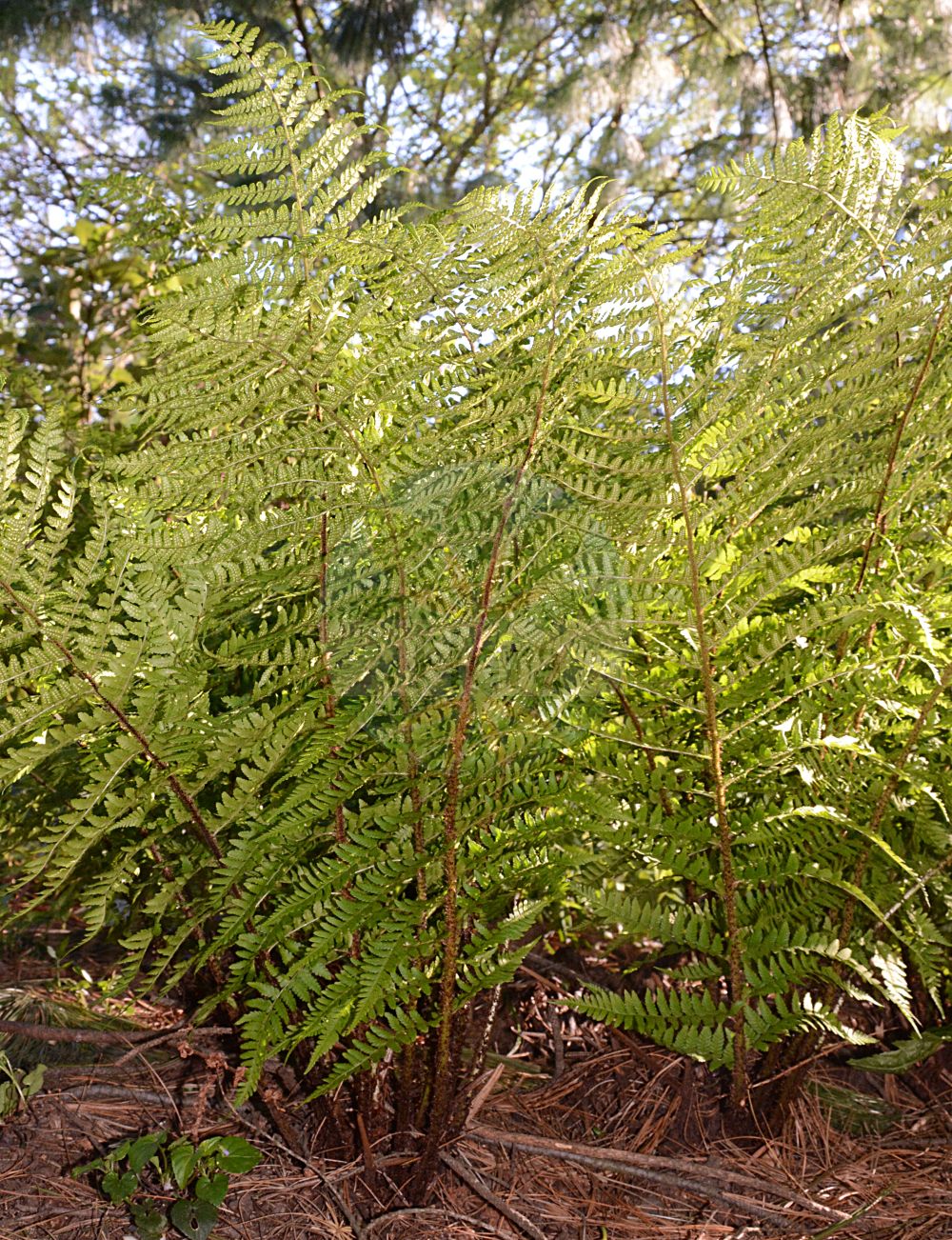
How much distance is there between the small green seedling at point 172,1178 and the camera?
1.11 meters

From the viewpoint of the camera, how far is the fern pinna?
3.19ft

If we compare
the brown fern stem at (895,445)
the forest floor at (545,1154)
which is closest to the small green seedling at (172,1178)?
the forest floor at (545,1154)

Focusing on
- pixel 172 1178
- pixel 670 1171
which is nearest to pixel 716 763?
pixel 670 1171

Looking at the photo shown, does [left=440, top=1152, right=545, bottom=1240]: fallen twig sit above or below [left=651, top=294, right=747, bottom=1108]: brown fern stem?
below

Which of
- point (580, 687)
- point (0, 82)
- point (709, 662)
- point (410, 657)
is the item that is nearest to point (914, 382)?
point (709, 662)

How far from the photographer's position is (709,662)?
1081mm

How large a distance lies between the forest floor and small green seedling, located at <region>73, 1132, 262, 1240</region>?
0.12 ft

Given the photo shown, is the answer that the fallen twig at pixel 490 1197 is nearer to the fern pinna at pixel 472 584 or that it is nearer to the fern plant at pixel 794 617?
the fern pinna at pixel 472 584

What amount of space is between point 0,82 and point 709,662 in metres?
7.19

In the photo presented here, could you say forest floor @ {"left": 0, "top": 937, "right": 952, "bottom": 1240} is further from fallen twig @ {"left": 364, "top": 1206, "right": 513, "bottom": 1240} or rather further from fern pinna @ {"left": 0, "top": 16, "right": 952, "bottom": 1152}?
fern pinna @ {"left": 0, "top": 16, "right": 952, "bottom": 1152}

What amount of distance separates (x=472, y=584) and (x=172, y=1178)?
0.75m

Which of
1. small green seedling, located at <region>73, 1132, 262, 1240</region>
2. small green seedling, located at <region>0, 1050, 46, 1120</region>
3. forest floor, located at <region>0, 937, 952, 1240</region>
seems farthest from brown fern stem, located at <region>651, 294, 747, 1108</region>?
small green seedling, located at <region>0, 1050, 46, 1120</region>

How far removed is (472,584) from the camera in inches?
41.9

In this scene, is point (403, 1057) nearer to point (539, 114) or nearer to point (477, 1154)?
point (477, 1154)
